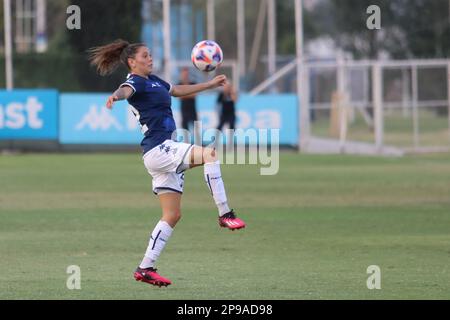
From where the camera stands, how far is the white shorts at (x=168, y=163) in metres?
11.6

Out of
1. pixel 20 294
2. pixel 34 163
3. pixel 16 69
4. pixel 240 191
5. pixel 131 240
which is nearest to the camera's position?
pixel 20 294

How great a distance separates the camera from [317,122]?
61.8 meters

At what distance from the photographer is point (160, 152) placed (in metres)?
11.6

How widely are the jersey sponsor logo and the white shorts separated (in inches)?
933

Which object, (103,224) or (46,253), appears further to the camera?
(103,224)

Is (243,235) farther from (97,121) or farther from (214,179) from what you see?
(97,121)

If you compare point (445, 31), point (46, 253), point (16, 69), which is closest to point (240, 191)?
point (46, 253)

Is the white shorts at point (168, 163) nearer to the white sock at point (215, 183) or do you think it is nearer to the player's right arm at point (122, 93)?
the white sock at point (215, 183)

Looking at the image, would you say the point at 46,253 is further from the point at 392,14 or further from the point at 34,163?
the point at 392,14

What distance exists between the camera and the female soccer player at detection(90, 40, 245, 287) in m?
11.6

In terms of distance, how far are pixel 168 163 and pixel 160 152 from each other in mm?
134

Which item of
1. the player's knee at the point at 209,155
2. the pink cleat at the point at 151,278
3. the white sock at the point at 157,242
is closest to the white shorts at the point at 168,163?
the player's knee at the point at 209,155

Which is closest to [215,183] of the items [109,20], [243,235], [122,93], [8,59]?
[122,93]

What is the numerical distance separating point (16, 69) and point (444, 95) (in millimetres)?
22403
